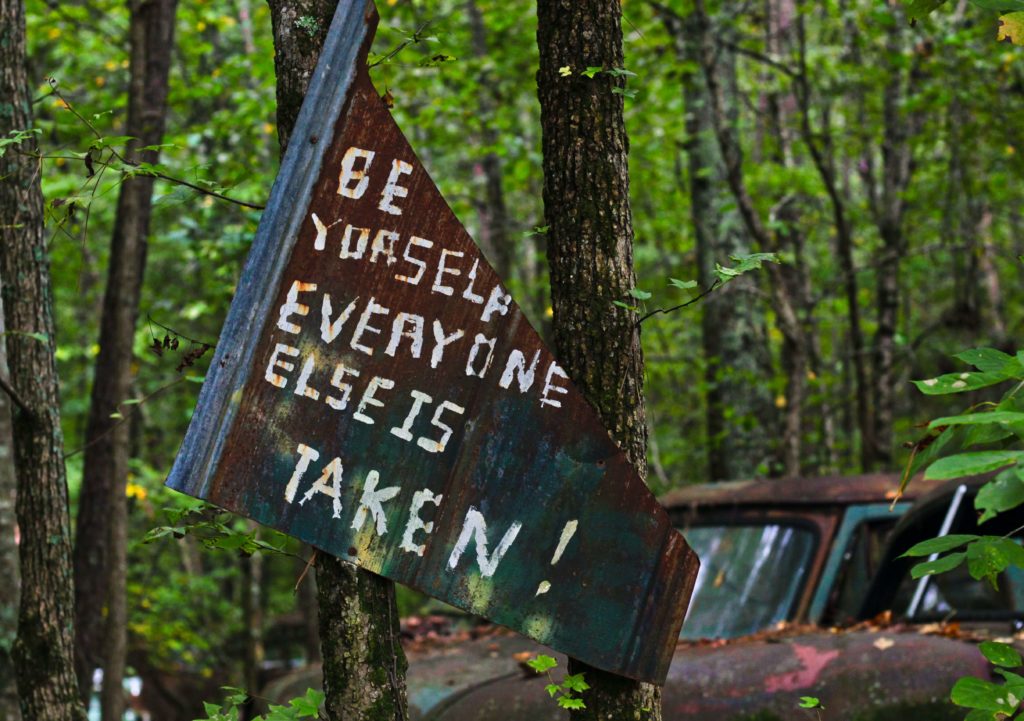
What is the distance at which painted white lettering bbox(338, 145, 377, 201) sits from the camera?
8.71ft

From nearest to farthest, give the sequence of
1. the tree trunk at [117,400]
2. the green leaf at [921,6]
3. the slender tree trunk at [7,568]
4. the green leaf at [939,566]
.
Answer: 1. the green leaf at [939,566]
2. the green leaf at [921,6]
3. the slender tree trunk at [7,568]
4. the tree trunk at [117,400]

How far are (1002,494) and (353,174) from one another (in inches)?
59.3

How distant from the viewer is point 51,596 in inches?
171

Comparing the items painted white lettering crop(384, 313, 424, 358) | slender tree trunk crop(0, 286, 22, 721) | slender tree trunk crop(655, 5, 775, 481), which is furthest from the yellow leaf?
slender tree trunk crop(655, 5, 775, 481)

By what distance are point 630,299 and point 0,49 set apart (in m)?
3.05

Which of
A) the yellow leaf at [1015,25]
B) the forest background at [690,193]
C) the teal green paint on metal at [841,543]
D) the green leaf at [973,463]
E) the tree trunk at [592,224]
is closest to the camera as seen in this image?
the green leaf at [973,463]

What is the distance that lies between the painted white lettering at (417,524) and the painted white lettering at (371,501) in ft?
0.19

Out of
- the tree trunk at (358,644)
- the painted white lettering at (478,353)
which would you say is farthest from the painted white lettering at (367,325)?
Result: the tree trunk at (358,644)

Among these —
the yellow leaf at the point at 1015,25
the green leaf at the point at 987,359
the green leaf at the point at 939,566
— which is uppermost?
the yellow leaf at the point at 1015,25

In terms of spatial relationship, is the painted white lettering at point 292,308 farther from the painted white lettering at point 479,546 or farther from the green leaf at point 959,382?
the green leaf at point 959,382

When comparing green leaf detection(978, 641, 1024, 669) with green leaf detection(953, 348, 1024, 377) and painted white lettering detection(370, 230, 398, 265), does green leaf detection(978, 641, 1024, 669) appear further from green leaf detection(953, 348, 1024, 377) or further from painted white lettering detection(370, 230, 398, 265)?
painted white lettering detection(370, 230, 398, 265)

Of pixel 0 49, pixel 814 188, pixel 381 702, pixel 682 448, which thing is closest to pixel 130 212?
pixel 0 49

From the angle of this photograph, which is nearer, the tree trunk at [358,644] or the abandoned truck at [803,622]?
the tree trunk at [358,644]

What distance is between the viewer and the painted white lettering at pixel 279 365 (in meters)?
2.61
